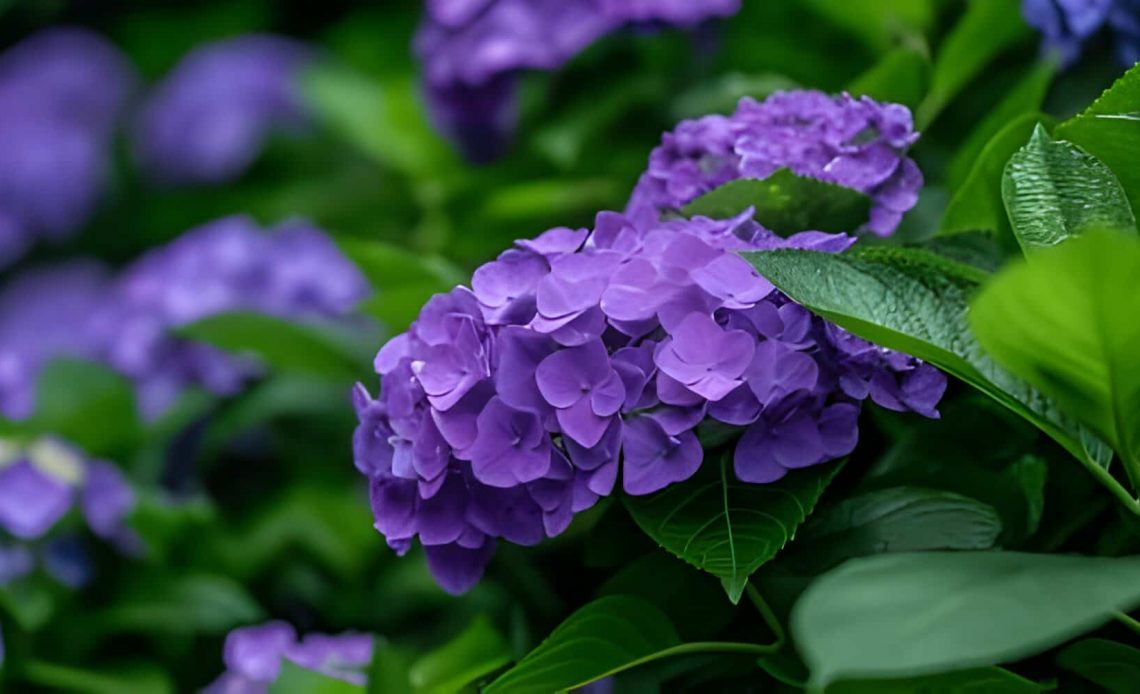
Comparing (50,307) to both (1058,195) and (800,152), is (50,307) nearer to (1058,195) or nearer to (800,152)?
(800,152)

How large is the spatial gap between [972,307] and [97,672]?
0.73 m

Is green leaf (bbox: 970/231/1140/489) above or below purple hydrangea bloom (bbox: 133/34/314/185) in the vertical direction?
above

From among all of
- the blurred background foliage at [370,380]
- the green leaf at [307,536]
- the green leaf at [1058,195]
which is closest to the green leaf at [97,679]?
the blurred background foliage at [370,380]

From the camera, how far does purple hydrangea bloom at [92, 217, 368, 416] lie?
1.12 metres

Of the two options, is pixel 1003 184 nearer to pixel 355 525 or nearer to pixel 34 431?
pixel 355 525

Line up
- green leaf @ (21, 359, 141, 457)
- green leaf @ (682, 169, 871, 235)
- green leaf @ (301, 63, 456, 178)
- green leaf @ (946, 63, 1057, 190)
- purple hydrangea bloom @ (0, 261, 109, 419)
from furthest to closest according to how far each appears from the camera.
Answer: purple hydrangea bloom @ (0, 261, 109, 419) → green leaf @ (301, 63, 456, 178) → green leaf @ (21, 359, 141, 457) → green leaf @ (946, 63, 1057, 190) → green leaf @ (682, 169, 871, 235)

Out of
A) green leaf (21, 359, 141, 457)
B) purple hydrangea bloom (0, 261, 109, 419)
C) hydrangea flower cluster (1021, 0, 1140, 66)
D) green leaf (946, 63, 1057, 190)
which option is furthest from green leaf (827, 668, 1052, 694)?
purple hydrangea bloom (0, 261, 109, 419)

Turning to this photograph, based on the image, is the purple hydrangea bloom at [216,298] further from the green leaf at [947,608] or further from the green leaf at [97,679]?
the green leaf at [947,608]

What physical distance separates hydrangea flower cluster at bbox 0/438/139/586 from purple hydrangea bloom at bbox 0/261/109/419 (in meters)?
0.36

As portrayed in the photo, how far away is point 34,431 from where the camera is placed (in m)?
1.04

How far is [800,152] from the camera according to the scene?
61 cm

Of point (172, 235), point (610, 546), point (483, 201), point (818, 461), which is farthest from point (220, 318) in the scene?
point (172, 235)

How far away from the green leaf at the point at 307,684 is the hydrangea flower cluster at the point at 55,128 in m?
1.18

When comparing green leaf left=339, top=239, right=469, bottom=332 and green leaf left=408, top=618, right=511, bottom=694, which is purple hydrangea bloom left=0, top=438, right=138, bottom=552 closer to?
green leaf left=339, top=239, right=469, bottom=332
